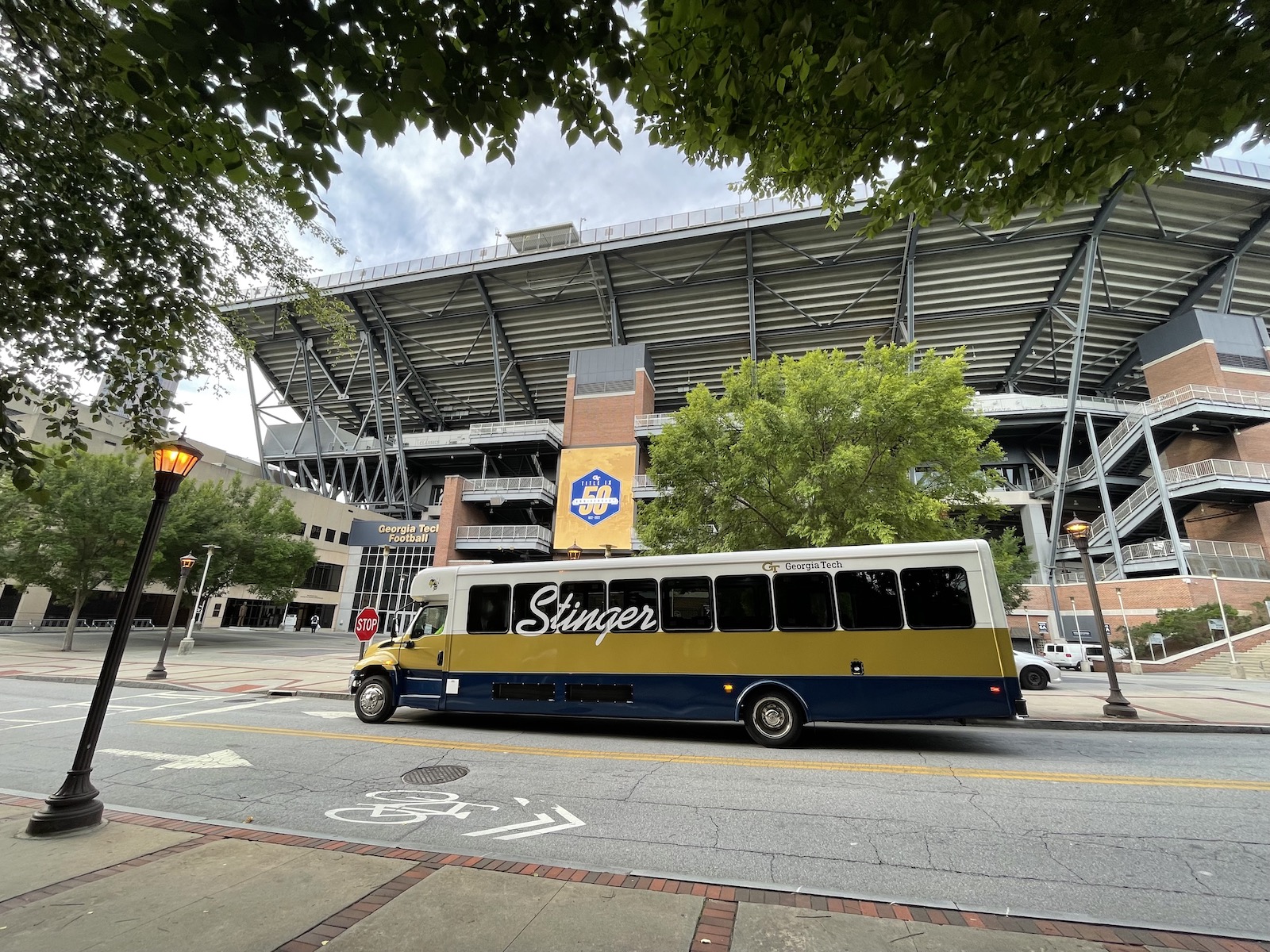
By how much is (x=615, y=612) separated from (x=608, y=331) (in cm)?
3461

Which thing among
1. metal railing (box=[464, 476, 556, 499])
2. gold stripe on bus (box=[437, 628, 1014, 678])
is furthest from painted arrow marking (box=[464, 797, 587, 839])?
metal railing (box=[464, 476, 556, 499])

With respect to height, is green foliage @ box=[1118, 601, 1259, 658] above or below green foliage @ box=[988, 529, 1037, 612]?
below

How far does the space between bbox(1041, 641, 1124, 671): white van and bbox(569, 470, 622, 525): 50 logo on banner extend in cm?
2542

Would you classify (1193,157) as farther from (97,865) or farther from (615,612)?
(97,865)

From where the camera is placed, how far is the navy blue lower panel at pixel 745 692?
335 inches

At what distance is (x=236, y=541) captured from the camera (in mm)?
32000

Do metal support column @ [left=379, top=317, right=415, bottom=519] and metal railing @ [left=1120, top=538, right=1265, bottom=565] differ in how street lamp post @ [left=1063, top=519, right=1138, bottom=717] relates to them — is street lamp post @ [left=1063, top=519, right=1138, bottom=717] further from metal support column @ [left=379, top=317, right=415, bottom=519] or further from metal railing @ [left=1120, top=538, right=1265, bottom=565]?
metal support column @ [left=379, top=317, right=415, bottom=519]

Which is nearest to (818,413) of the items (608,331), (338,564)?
(608,331)

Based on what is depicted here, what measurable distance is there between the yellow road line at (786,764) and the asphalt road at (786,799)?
0.16ft

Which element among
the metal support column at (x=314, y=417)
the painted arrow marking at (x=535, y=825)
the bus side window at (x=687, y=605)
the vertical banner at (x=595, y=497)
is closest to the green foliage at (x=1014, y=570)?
the bus side window at (x=687, y=605)

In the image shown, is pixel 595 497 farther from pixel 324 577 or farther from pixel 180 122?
pixel 324 577

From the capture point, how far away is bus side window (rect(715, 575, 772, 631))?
9.48 m

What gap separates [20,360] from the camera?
4629 mm

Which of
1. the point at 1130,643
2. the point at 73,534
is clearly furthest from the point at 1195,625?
the point at 73,534
